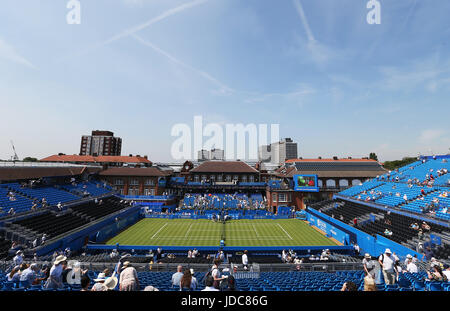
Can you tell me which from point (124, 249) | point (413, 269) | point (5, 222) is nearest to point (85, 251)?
point (124, 249)

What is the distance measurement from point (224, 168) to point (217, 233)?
83.5 ft

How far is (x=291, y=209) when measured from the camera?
43.0m

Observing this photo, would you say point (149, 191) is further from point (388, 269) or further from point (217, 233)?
point (388, 269)

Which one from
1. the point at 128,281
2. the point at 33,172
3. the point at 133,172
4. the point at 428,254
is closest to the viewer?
the point at 128,281

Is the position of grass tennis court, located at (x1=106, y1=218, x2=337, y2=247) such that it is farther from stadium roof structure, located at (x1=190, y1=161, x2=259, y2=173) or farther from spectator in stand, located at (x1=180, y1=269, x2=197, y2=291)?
spectator in stand, located at (x1=180, y1=269, x2=197, y2=291)

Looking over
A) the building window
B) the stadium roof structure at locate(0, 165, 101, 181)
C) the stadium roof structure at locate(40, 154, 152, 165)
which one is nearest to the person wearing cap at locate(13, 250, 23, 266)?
the stadium roof structure at locate(0, 165, 101, 181)

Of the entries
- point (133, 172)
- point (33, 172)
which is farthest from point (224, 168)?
point (33, 172)

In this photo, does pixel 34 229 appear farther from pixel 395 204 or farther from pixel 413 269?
pixel 395 204

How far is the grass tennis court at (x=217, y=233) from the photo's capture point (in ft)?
84.9

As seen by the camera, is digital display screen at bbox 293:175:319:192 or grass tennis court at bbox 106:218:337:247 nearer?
grass tennis court at bbox 106:218:337:247

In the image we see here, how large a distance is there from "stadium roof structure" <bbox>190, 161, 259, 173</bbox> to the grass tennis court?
17262mm

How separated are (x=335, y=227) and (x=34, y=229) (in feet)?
113

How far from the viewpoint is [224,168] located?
54.0m

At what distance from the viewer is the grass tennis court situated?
1019 inches
